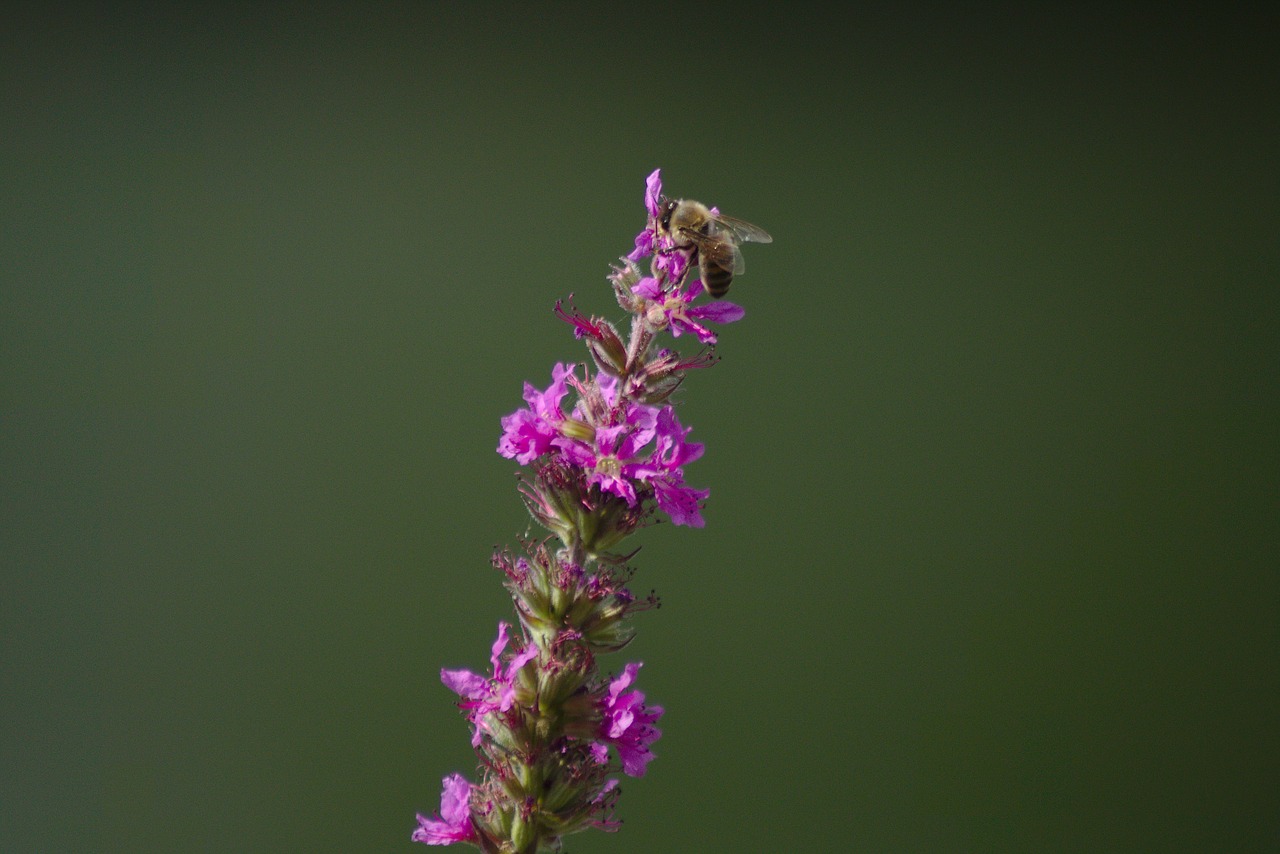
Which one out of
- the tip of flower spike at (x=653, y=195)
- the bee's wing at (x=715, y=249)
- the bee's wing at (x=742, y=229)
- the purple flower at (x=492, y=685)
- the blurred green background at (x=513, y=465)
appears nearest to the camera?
the purple flower at (x=492, y=685)

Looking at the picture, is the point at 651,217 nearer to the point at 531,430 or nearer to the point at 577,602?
the point at 531,430

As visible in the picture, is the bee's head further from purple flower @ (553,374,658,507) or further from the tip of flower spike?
purple flower @ (553,374,658,507)

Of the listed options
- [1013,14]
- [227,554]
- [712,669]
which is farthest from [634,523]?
[1013,14]

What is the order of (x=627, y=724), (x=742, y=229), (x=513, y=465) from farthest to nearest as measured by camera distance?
1. (x=513, y=465)
2. (x=742, y=229)
3. (x=627, y=724)

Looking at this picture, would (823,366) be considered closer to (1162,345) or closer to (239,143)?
(1162,345)

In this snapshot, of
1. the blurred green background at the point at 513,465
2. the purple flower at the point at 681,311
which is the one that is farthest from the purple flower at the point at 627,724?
the blurred green background at the point at 513,465

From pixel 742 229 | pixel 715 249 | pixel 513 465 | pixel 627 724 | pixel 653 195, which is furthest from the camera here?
pixel 513 465

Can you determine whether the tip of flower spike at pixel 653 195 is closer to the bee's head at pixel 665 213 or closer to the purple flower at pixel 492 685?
the bee's head at pixel 665 213

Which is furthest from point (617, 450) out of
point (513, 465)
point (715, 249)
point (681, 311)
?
point (513, 465)
